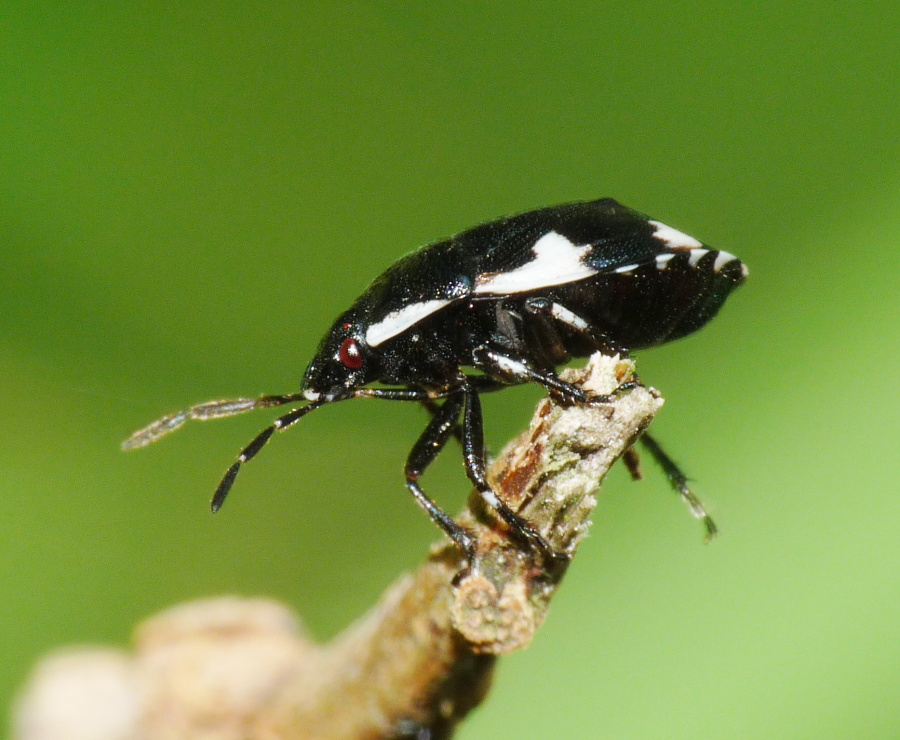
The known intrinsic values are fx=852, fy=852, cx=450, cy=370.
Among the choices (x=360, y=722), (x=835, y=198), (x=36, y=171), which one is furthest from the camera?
(x=36, y=171)

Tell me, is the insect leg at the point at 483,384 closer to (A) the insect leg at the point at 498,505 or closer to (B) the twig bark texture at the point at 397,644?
(A) the insect leg at the point at 498,505

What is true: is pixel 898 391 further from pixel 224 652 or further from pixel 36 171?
pixel 36 171

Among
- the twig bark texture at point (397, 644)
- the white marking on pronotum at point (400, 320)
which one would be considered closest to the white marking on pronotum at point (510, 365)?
the white marking on pronotum at point (400, 320)

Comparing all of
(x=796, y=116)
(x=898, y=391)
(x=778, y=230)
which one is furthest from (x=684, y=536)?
(x=796, y=116)

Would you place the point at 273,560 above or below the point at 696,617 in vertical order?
below

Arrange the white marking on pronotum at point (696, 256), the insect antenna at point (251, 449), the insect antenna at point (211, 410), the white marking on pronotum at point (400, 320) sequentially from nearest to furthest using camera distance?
the white marking on pronotum at point (696, 256)
the white marking on pronotum at point (400, 320)
the insect antenna at point (251, 449)
the insect antenna at point (211, 410)

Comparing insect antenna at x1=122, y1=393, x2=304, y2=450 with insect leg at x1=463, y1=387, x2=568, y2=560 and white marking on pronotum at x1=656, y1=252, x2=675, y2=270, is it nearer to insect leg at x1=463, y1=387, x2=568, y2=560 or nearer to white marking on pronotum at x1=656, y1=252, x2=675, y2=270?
insect leg at x1=463, y1=387, x2=568, y2=560
